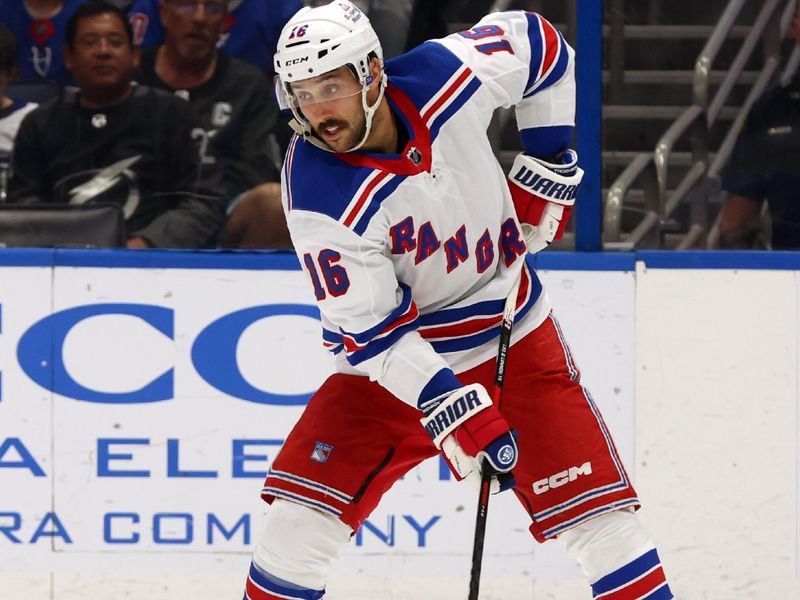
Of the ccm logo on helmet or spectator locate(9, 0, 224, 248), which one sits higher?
spectator locate(9, 0, 224, 248)

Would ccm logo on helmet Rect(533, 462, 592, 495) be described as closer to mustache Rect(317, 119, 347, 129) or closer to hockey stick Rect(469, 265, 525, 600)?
hockey stick Rect(469, 265, 525, 600)

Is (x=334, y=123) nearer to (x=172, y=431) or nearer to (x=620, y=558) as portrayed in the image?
(x=620, y=558)

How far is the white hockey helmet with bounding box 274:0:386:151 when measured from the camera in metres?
2.27

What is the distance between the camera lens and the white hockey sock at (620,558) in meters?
2.44

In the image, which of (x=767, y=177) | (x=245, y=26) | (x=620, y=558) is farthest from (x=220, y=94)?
(x=620, y=558)

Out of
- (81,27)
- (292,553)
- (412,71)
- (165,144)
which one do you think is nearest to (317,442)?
(292,553)

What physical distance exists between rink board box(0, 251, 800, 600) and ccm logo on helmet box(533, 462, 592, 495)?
2.45 feet

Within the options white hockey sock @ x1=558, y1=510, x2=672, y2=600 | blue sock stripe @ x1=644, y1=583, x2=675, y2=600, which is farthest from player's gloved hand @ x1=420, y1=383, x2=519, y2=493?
blue sock stripe @ x1=644, y1=583, x2=675, y2=600

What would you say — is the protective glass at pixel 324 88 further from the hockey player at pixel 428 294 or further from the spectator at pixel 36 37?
the spectator at pixel 36 37

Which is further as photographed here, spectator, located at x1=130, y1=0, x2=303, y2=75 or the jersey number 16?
spectator, located at x1=130, y1=0, x2=303, y2=75

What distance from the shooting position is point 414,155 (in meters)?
2.40

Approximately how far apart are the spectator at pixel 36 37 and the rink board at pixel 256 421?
0.45m

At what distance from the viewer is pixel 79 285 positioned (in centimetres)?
326

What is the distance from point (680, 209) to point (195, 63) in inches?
47.0
